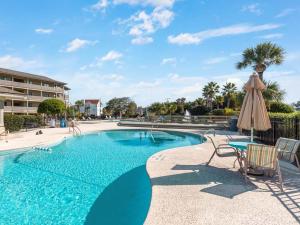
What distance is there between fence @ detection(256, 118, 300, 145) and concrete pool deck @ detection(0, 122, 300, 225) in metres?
2.68

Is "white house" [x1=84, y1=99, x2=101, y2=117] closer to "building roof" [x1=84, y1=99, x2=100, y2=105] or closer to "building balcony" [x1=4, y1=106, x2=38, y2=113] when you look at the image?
"building roof" [x1=84, y1=99, x2=100, y2=105]

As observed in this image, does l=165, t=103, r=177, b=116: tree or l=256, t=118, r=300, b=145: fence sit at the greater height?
l=165, t=103, r=177, b=116: tree

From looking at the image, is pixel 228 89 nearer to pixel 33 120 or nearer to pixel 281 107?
pixel 281 107

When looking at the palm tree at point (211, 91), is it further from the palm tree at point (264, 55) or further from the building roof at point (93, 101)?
the building roof at point (93, 101)

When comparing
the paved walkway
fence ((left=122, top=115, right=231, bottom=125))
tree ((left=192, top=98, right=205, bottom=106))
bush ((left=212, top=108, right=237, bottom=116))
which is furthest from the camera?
tree ((left=192, top=98, right=205, bottom=106))

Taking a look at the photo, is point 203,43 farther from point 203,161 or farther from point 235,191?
point 235,191

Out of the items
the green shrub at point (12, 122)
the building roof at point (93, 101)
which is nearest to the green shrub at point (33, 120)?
the green shrub at point (12, 122)

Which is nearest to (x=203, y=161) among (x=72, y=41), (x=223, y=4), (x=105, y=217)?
(x=105, y=217)

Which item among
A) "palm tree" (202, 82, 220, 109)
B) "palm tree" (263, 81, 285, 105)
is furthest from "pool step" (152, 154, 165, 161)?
"palm tree" (202, 82, 220, 109)

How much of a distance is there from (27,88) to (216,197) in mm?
47227

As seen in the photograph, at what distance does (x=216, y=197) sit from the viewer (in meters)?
4.68

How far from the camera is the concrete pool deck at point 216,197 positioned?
3809mm

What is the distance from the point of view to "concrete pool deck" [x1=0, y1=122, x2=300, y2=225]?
3809 millimetres

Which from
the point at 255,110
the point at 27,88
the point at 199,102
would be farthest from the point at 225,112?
the point at 27,88
